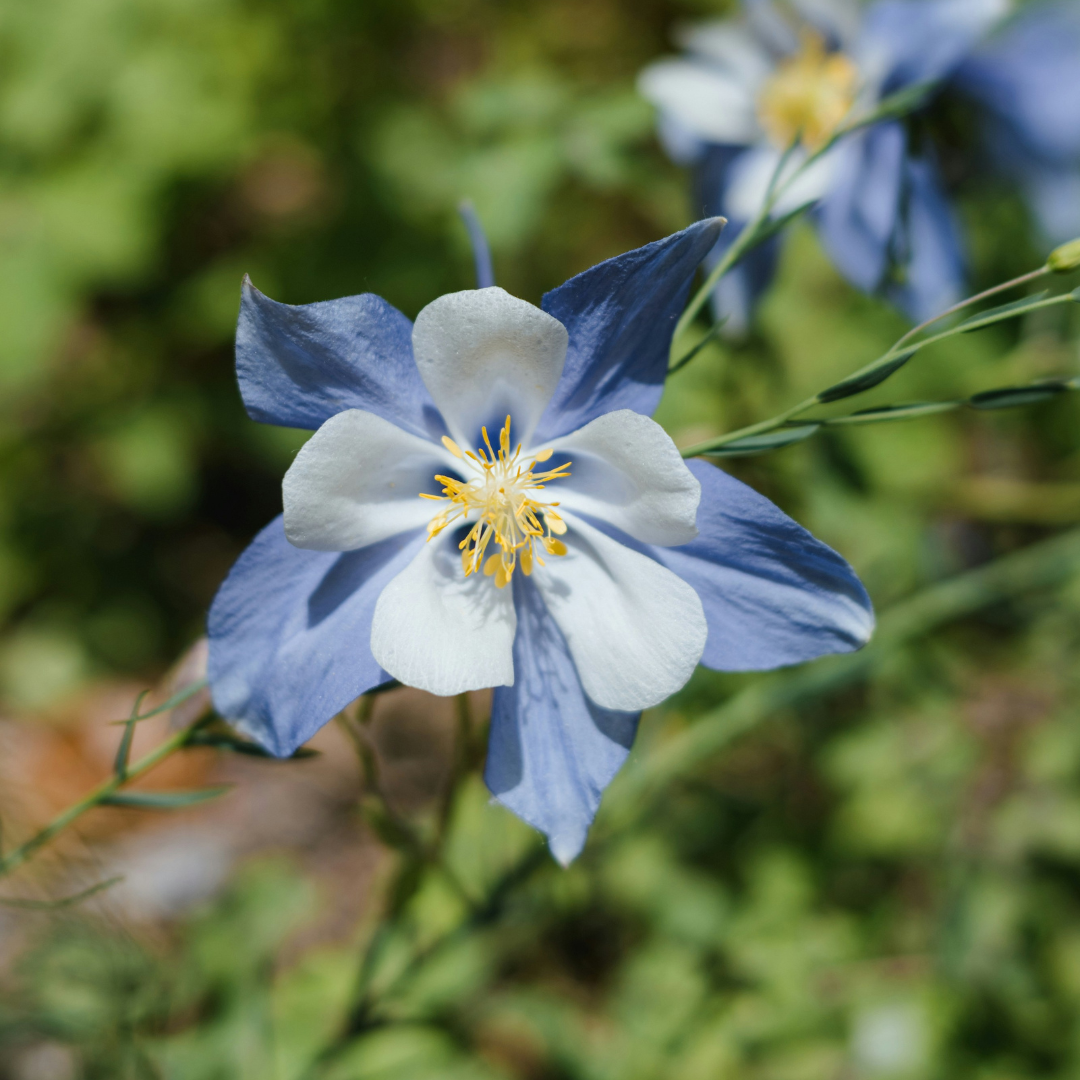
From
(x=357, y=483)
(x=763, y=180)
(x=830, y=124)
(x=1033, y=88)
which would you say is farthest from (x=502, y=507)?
(x=1033, y=88)

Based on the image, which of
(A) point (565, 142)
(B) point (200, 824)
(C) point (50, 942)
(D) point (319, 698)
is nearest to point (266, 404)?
(D) point (319, 698)

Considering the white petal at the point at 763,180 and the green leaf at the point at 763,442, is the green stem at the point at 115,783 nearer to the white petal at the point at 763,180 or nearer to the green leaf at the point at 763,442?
the green leaf at the point at 763,442

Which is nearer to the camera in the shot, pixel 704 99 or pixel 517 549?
pixel 517 549

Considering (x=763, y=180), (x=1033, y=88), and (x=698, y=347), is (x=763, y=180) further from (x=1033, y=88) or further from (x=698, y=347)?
(x=698, y=347)

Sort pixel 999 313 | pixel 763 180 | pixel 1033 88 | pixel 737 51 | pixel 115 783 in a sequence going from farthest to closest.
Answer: pixel 737 51 → pixel 763 180 → pixel 1033 88 → pixel 115 783 → pixel 999 313

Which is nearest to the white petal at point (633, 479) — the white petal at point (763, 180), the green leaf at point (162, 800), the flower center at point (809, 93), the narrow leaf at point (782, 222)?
the narrow leaf at point (782, 222)

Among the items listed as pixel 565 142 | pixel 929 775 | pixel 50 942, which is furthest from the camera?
pixel 929 775

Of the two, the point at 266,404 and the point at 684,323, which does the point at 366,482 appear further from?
the point at 684,323
